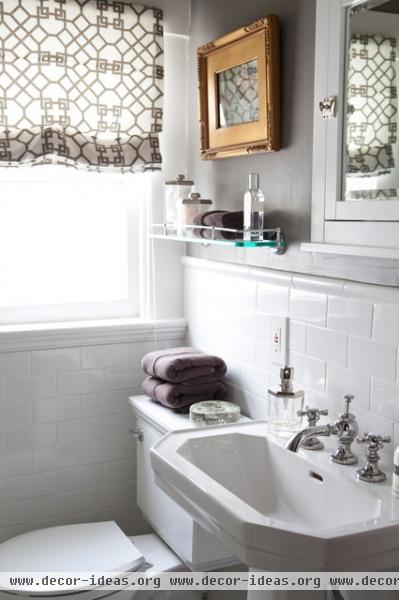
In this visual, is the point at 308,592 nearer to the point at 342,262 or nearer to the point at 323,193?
the point at 342,262

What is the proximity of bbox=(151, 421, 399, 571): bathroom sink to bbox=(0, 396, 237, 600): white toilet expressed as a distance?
1.02 feet

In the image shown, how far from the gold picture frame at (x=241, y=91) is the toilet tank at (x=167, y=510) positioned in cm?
91

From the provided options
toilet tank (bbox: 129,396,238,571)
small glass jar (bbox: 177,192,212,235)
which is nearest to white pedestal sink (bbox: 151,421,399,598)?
toilet tank (bbox: 129,396,238,571)

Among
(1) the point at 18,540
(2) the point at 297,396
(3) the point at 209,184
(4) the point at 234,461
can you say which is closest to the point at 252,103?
(3) the point at 209,184

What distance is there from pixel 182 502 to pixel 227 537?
209 millimetres

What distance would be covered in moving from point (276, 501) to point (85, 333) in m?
1.09

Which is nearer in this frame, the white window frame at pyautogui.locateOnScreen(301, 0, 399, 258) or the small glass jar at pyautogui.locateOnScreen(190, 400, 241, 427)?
the white window frame at pyautogui.locateOnScreen(301, 0, 399, 258)

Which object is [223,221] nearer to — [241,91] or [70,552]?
[241,91]

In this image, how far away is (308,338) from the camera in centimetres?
197

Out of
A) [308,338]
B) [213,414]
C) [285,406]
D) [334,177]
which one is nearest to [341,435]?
[285,406]

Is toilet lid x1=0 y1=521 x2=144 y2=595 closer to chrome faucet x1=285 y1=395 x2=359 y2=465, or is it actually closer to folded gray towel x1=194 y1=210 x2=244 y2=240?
chrome faucet x1=285 y1=395 x2=359 y2=465

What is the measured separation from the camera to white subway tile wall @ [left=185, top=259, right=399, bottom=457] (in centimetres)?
169

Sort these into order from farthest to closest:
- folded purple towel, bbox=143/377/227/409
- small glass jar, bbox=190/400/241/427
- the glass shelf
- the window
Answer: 1. the window
2. folded purple towel, bbox=143/377/227/409
3. small glass jar, bbox=190/400/241/427
4. the glass shelf

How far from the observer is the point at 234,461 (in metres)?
1.86
